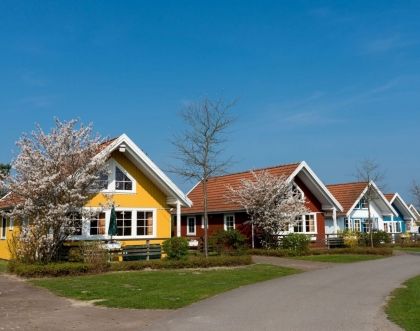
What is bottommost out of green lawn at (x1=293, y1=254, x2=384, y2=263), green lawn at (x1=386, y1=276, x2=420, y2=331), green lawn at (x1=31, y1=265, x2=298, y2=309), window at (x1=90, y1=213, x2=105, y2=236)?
green lawn at (x1=386, y1=276, x2=420, y2=331)

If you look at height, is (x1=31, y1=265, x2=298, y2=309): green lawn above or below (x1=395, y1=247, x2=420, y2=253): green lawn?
below

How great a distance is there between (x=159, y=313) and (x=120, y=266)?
30.0 feet

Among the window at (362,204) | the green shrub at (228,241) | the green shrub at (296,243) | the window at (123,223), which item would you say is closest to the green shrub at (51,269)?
the window at (123,223)

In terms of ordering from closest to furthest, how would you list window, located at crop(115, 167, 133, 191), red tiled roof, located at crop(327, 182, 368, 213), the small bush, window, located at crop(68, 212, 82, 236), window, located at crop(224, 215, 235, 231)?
window, located at crop(68, 212, 82, 236) → window, located at crop(115, 167, 133, 191) → window, located at crop(224, 215, 235, 231) → the small bush → red tiled roof, located at crop(327, 182, 368, 213)

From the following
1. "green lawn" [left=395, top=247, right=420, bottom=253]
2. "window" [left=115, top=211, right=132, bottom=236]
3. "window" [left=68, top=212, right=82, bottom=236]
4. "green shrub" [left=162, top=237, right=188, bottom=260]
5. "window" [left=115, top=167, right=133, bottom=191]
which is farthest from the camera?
"green lawn" [left=395, top=247, right=420, bottom=253]

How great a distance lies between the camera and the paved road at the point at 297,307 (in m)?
9.74

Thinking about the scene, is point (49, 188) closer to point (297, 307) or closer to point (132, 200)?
point (132, 200)

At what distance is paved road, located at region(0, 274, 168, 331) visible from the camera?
997cm

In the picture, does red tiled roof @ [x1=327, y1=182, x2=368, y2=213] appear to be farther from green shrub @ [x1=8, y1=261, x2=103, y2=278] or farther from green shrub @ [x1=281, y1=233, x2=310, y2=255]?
green shrub @ [x1=8, y1=261, x2=103, y2=278]

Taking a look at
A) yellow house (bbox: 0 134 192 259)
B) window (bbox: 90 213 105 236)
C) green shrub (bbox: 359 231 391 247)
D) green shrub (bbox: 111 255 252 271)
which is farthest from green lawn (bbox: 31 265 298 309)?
green shrub (bbox: 359 231 391 247)

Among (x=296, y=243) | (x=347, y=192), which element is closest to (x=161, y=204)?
(x=296, y=243)

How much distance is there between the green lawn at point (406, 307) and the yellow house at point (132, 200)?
494 inches

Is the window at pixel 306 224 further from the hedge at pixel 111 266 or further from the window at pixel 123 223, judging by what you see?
the window at pixel 123 223

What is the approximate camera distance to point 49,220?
19.5 metres
